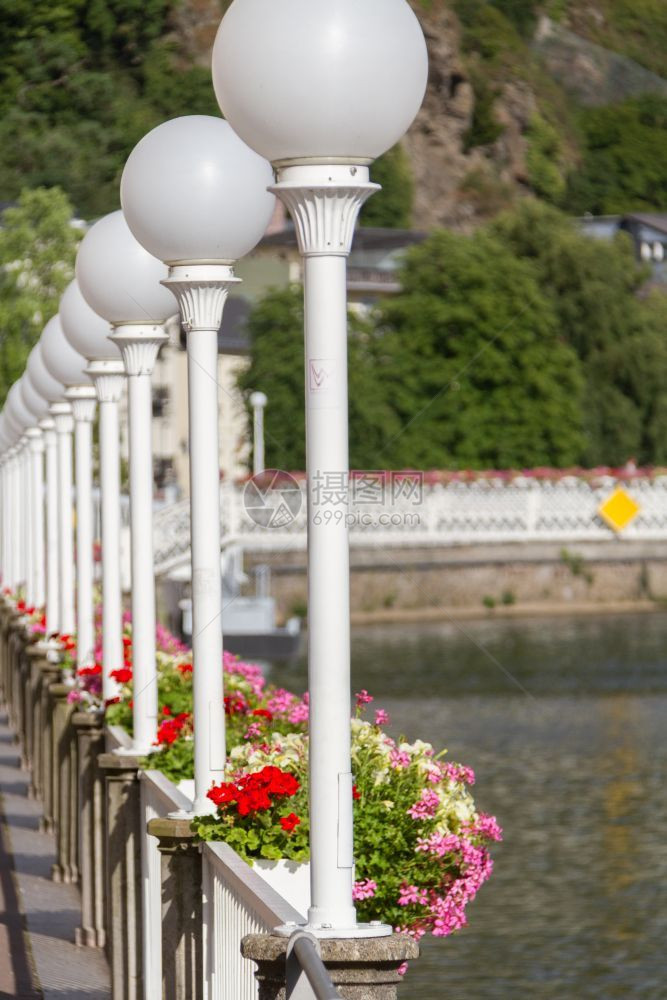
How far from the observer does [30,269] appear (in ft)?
130

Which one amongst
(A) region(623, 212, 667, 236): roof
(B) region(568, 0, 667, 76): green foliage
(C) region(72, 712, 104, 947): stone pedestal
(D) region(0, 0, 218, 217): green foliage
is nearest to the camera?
(C) region(72, 712, 104, 947): stone pedestal

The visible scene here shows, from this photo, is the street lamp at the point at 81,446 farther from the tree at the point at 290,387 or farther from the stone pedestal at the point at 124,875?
the tree at the point at 290,387

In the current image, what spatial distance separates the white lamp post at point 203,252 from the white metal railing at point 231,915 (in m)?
0.56

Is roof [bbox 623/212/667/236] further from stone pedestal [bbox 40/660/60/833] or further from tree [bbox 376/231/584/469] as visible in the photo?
stone pedestal [bbox 40/660/60/833]

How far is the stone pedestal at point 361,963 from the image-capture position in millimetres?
4258

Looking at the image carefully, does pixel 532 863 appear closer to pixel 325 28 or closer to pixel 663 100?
pixel 325 28

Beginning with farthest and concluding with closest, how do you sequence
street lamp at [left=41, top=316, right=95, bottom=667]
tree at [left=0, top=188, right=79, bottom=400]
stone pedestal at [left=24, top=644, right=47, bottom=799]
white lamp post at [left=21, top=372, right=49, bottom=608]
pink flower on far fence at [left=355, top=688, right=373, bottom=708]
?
1. tree at [left=0, top=188, right=79, bottom=400]
2. white lamp post at [left=21, top=372, right=49, bottom=608]
3. stone pedestal at [left=24, top=644, right=47, bottom=799]
4. street lamp at [left=41, top=316, right=95, bottom=667]
5. pink flower on far fence at [left=355, top=688, right=373, bottom=708]

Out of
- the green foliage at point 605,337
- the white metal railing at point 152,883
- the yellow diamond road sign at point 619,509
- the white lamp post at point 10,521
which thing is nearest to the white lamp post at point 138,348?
the white metal railing at point 152,883

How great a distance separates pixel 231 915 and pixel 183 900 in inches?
30.2

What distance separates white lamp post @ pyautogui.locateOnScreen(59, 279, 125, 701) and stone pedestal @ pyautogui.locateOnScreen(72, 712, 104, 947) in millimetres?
190

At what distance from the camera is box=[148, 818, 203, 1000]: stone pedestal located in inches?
235

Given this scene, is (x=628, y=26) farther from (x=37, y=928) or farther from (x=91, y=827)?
(x=91, y=827)

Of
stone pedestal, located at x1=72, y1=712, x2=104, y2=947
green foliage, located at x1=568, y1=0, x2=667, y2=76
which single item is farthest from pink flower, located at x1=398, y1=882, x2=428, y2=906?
green foliage, located at x1=568, y1=0, x2=667, y2=76
